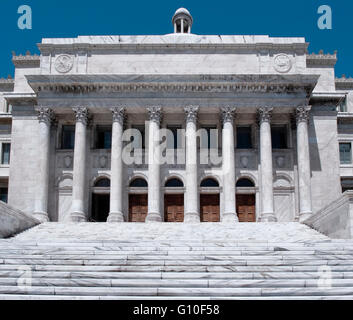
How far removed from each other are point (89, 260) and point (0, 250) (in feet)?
15.1

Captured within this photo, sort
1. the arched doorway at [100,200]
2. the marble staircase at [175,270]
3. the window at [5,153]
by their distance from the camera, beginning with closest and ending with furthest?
the marble staircase at [175,270]
the arched doorway at [100,200]
the window at [5,153]

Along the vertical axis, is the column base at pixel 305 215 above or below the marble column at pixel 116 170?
below

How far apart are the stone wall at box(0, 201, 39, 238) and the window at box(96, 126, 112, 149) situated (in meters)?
11.0

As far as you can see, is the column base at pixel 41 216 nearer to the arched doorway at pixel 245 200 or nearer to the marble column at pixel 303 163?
the arched doorway at pixel 245 200

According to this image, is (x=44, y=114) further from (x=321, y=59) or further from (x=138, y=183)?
(x=321, y=59)

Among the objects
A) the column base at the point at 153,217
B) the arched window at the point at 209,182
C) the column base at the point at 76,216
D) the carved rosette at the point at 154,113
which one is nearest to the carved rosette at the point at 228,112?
the carved rosette at the point at 154,113

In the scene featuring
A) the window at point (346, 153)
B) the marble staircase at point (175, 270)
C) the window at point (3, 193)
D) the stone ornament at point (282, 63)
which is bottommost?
the marble staircase at point (175, 270)

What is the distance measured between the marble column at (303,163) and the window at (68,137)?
17506mm

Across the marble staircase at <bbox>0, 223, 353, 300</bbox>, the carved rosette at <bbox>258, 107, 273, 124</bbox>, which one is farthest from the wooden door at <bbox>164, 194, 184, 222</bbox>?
the marble staircase at <bbox>0, 223, 353, 300</bbox>

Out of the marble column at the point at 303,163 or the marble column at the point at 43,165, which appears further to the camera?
the marble column at the point at 43,165

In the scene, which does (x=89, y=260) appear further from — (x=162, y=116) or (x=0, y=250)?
(x=162, y=116)

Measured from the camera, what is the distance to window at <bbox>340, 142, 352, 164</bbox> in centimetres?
4631

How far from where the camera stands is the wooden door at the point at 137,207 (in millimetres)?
41219
